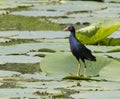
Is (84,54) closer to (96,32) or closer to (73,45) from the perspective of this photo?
(73,45)

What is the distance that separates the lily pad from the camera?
14.0 ft

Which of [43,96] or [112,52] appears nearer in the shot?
[43,96]

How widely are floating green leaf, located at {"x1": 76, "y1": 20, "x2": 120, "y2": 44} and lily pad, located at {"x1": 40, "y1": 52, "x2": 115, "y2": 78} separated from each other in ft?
3.21

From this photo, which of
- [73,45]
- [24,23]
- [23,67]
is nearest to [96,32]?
[23,67]

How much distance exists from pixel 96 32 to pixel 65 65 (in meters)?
1.18

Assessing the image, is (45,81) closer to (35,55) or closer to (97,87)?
(97,87)

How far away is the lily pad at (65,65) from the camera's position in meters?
4.28

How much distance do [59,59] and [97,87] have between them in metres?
0.69

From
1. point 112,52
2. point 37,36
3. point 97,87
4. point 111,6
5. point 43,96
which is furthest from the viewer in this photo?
point 111,6

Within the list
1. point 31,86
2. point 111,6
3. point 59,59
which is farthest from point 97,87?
point 111,6

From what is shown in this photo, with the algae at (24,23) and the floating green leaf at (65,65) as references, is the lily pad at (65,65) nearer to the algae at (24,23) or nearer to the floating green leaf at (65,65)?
the floating green leaf at (65,65)

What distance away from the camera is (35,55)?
4.89 meters

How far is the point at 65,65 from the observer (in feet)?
14.4

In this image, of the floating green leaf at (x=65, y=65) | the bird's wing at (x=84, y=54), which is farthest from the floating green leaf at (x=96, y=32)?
the bird's wing at (x=84, y=54)
